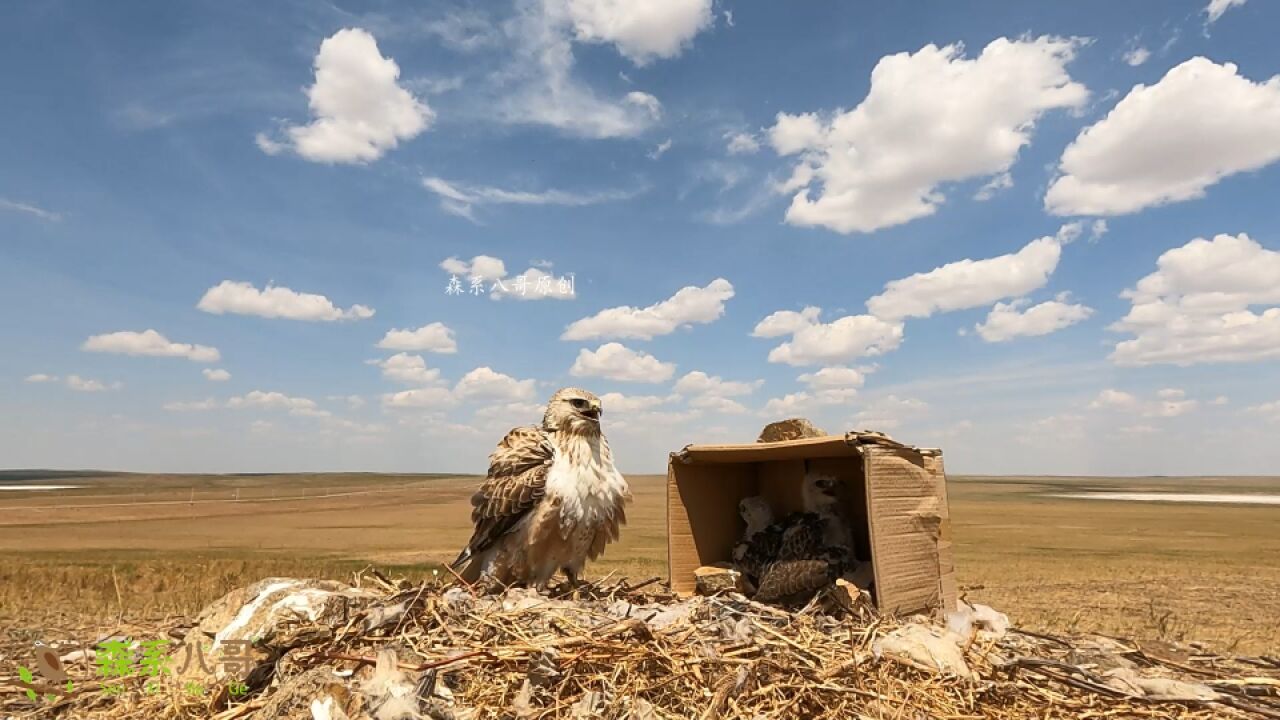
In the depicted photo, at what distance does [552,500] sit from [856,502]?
281 cm

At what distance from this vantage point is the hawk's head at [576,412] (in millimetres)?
5648

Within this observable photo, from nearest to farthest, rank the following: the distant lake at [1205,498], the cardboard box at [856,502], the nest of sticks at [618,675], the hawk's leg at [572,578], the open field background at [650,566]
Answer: the nest of sticks at [618,675], the cardboard box at [856,502], the hawk's leg at [572,578], the open field background at [650,566], the distant lake at [1205,498]

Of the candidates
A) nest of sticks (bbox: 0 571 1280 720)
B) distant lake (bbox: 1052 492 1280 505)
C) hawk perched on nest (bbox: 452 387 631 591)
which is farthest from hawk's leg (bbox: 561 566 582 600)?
distant lake (bbox: 1052 492 1280 505)

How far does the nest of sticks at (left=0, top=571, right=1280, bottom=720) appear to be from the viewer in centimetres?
331

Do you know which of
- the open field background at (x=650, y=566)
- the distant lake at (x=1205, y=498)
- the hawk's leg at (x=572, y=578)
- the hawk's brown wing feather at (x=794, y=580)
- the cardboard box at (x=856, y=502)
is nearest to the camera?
the cardboard box at (x=856, y=502)

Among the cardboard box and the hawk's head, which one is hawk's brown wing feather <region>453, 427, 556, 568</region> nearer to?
the hawk's head

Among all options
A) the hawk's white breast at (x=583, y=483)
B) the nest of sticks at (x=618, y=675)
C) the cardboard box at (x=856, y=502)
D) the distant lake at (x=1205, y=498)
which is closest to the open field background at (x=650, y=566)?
the cardboard box at (x=856, y=502)

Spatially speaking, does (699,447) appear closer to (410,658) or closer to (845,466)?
(845,466)

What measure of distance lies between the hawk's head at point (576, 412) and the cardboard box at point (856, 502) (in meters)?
1.00

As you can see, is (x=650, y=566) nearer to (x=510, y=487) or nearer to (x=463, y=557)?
(x=463, y=557)

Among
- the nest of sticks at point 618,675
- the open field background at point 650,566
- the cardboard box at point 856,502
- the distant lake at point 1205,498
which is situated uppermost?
the cardboard box at point 856,502

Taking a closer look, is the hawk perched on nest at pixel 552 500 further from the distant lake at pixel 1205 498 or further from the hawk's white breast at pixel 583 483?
the distant lake at pixel 1205 498

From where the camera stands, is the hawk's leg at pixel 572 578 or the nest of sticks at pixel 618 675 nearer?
the nest of sticks at pixel 618 675

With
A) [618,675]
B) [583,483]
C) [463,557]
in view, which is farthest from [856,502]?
[618,675]
